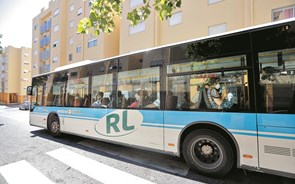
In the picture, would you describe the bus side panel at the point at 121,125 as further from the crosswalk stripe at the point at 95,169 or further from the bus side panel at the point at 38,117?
the bus side panel at the point at 38,117

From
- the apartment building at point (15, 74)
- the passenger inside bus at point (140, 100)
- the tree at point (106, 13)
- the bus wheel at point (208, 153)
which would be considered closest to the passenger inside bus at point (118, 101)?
the passenger inside bus at point (140, 100)

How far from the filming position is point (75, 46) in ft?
76.3

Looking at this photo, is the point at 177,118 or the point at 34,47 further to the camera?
the point at 34,47

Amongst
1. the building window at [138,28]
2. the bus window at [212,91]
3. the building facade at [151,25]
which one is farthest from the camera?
the building window at [138,28]

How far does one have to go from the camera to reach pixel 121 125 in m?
4.90

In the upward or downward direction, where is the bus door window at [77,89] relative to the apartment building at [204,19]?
downward

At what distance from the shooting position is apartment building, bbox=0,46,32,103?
46.1 metres

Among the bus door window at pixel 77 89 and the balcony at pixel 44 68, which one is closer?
the bus door window at pixel 77 89

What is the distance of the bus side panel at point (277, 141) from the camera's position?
2.87m

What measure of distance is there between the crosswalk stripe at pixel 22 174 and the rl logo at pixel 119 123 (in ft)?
6.42

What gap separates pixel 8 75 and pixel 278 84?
59372 mm

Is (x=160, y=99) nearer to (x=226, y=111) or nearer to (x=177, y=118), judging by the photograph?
(x=177, y=118)

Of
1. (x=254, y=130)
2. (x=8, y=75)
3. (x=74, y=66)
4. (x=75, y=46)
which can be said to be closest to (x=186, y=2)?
(x=74, y=66)

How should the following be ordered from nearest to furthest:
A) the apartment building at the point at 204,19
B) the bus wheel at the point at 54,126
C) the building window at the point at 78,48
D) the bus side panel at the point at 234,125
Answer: the bus side panel at the point at 234,125
the bus wheel at the point at 54,126
the apartment building at the point at 204,19
the building window at the point at 78,48
